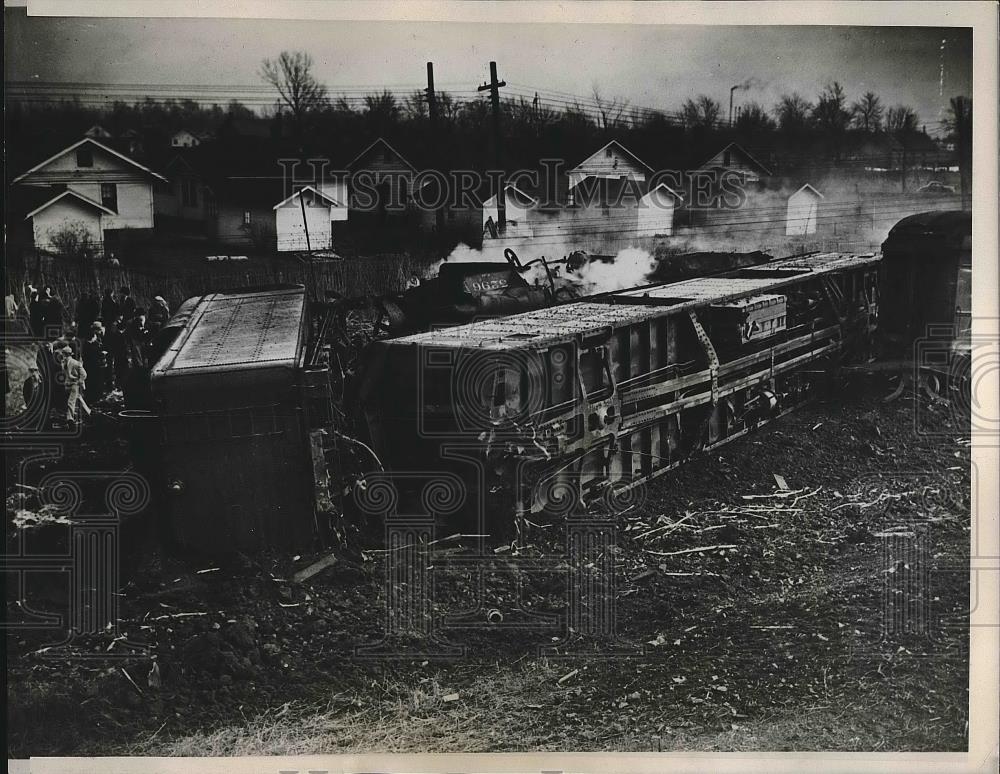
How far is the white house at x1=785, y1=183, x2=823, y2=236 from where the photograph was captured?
3975 millimetres

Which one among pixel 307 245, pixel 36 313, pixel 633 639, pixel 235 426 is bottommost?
pixel 633 639

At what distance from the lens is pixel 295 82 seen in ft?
12.4

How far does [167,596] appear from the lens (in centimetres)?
379

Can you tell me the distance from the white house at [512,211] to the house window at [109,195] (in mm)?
1484

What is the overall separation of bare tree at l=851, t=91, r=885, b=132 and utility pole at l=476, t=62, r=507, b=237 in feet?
4.93

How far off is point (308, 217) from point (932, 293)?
105 inches

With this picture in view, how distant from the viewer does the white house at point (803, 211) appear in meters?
3.97

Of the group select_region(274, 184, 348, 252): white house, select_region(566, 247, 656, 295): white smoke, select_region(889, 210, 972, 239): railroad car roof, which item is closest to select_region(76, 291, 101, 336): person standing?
select_region(274, 184, 348, 252): white house

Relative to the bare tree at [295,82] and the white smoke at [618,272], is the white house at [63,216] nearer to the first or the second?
the bare tree at [295,82]

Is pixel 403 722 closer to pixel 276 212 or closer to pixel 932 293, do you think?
pixel 276 212

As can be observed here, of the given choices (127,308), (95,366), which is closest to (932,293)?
(127,308)

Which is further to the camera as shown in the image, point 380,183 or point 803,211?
point 803,211

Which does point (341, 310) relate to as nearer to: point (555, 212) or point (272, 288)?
point (272, 288)

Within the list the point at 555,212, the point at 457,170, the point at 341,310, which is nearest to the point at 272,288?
the point at 341,310
